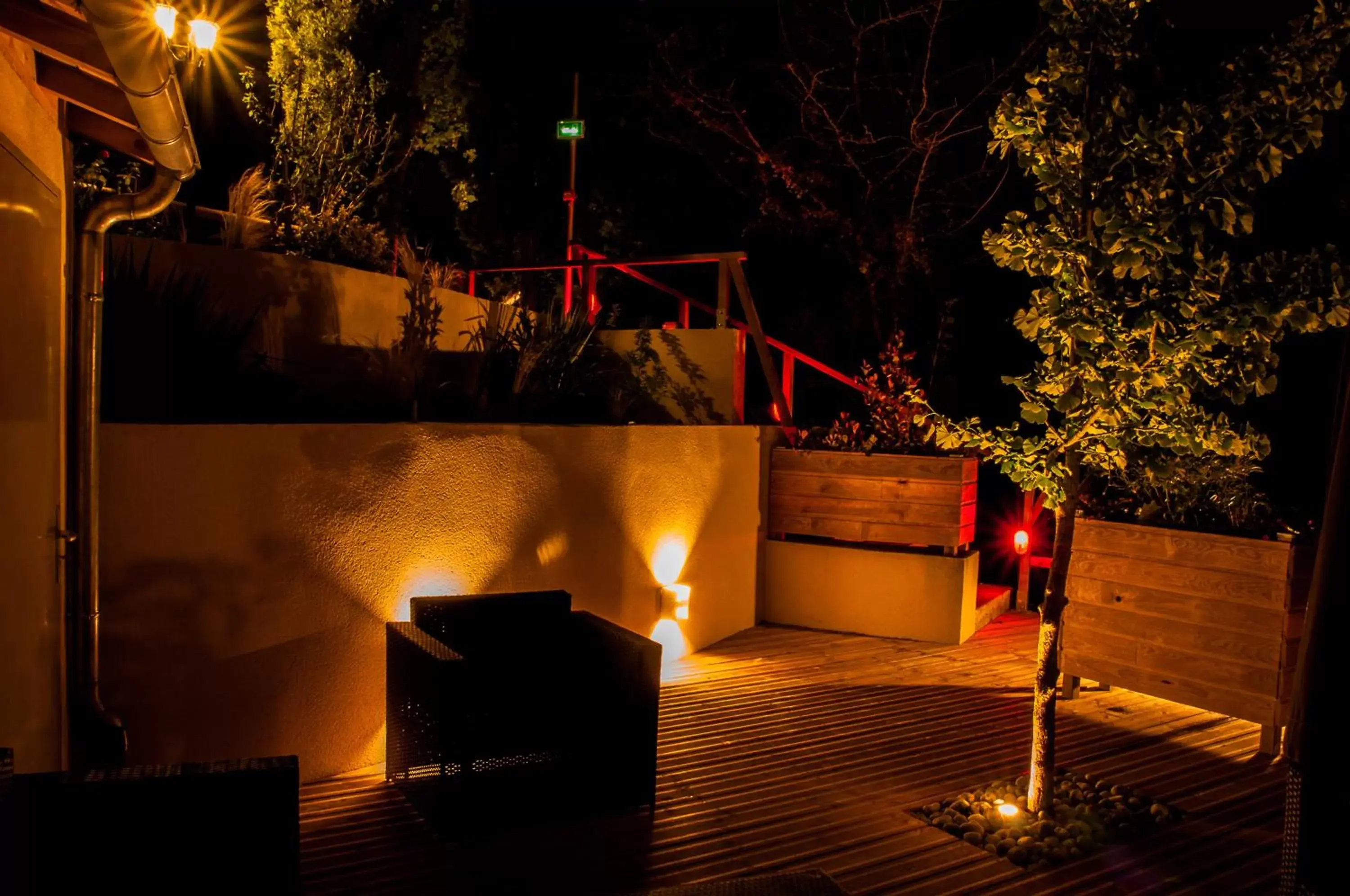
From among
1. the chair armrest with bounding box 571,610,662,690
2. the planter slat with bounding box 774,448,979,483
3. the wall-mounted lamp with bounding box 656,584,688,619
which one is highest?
the planter slat with bounding box 774,448,979,483

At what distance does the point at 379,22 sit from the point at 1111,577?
31.3 feet

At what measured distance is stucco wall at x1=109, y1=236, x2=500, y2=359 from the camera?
18.4ft

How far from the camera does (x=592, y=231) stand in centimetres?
1331

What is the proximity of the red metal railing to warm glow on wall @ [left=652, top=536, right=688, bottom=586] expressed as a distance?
1725 mm

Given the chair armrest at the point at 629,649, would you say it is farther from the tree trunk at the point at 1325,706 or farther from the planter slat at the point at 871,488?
the planter slat at the point at 871,488

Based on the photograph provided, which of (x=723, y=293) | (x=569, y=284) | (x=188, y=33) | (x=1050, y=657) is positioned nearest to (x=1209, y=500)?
(x=1050, y=657)

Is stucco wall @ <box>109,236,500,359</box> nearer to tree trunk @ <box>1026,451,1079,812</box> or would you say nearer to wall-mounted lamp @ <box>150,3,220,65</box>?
wall-mounted lamp @ <box>150,3,220,65</box>

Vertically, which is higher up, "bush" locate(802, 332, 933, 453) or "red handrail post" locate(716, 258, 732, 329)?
"red handrail post" locate(716, 258, 732, 329)

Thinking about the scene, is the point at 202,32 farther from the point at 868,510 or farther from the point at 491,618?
the point at 868,510

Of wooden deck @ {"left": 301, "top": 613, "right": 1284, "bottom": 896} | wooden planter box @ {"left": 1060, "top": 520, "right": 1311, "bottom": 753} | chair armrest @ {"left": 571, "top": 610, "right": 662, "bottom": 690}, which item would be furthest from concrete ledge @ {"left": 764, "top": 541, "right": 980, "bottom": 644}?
chair armrest @ {"left": 571, "top": 610, "right": 662, "bottom": 690}

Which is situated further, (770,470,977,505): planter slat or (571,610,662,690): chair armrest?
(770,470,977,505): planter slat

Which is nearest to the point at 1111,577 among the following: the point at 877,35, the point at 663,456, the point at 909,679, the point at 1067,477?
the point at 909,679

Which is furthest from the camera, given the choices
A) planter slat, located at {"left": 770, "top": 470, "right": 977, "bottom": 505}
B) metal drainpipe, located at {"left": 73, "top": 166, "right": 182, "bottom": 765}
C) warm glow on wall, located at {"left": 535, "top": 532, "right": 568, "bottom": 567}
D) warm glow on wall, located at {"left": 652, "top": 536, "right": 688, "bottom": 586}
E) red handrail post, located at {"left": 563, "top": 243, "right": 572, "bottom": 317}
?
red handrail post, located at {"left": 563, "top": 243, "right": 572, "bottom": 317}

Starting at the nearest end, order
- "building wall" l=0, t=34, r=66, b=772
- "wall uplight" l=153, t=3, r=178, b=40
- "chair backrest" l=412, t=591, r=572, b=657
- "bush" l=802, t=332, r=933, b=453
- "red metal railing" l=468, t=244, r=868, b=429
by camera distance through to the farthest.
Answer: "building wall" l=0, t=34, r=66, b=772, "wall uplight" l=153, t=3, r=178, b=40, "chair backrest" l=412, t=591, r=572, b=657, "bush" l=802, t=332, r=933, b=453, "red metal railing" l=468, t=244, r=868, b=429
